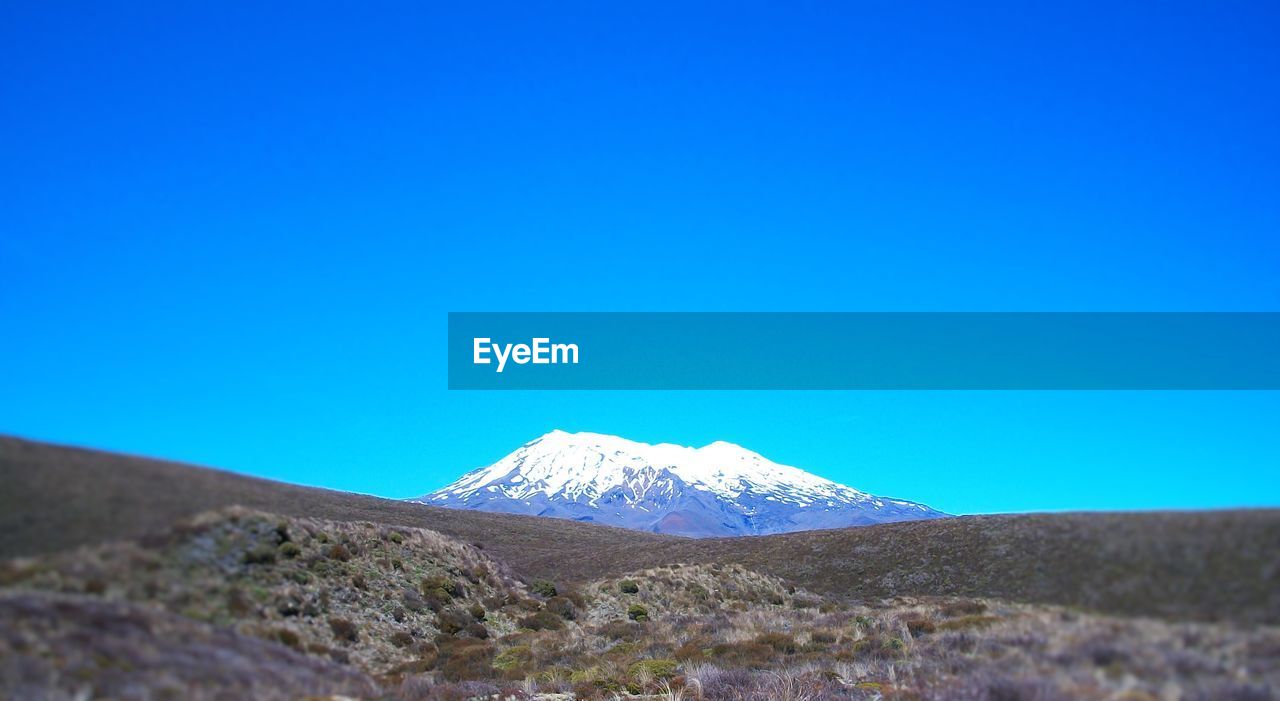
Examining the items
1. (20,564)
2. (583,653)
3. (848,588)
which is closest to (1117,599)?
(20,564)

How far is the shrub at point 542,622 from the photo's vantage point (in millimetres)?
24141

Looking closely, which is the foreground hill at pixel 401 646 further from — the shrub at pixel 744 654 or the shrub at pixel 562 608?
the shrub at pixel 562 608

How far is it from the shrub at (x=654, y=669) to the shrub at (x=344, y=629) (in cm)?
711

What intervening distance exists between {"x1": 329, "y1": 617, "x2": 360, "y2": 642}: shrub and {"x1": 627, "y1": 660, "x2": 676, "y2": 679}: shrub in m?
7.11

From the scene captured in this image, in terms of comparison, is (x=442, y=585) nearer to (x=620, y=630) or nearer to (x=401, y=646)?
(x=401, y=646)

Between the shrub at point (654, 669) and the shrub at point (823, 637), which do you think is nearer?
the shrub at point (654, 669)

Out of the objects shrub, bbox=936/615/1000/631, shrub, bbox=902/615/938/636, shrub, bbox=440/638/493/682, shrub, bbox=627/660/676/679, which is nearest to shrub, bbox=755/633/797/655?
shrub, bbox=627/660/676/679

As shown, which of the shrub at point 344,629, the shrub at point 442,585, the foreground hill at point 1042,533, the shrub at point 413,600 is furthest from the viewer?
the shrub at point 442,585

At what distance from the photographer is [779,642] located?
1839cm

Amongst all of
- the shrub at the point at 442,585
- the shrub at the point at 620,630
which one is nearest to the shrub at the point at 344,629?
the shrub at the point at 442,585

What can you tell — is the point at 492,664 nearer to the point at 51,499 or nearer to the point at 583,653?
the point at 583,653

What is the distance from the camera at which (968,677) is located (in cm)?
723

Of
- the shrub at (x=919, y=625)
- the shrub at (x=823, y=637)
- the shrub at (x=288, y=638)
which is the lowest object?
the shrub at (x=823, y=637)

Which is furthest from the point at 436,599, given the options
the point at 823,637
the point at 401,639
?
the point at 823,637
